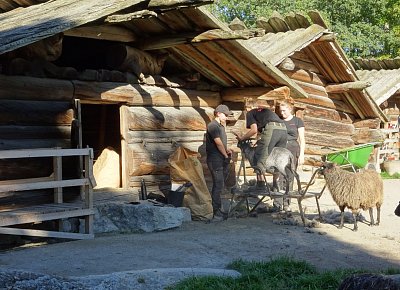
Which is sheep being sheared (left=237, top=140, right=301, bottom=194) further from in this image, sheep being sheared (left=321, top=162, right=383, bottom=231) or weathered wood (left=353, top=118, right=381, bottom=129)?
weathered wood (left=353, top=118, right=381, bottom=129)

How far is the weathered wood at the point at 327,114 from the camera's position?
16.2 metres

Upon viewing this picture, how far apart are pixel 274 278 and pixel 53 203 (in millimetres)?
4119

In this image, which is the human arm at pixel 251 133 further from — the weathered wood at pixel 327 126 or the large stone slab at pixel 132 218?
the weathered wood at pixel 327 126

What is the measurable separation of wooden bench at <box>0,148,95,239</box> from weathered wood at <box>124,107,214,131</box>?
1.54 meters

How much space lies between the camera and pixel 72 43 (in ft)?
37.3

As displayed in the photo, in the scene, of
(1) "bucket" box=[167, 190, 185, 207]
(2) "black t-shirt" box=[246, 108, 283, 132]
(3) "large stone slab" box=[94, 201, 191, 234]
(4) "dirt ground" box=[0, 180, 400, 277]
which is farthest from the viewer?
(2) "black t-shirt" box=[246, 108, 283, 132]

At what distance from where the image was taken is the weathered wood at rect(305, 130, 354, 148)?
1647 centimetres

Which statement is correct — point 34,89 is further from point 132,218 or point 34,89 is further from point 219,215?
point 219,215

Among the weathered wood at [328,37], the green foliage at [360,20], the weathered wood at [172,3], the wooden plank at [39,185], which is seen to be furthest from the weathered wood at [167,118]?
the green foliage at [360,20]

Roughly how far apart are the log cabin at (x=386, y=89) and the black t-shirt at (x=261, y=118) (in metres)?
7.35

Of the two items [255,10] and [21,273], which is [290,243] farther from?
[255,10]

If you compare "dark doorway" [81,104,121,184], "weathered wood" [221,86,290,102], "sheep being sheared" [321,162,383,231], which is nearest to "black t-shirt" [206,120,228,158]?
"weathered wood" [221,86,290,102]

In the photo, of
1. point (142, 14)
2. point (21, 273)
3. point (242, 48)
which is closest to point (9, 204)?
point (142, 14)

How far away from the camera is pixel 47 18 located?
780 centimetres
